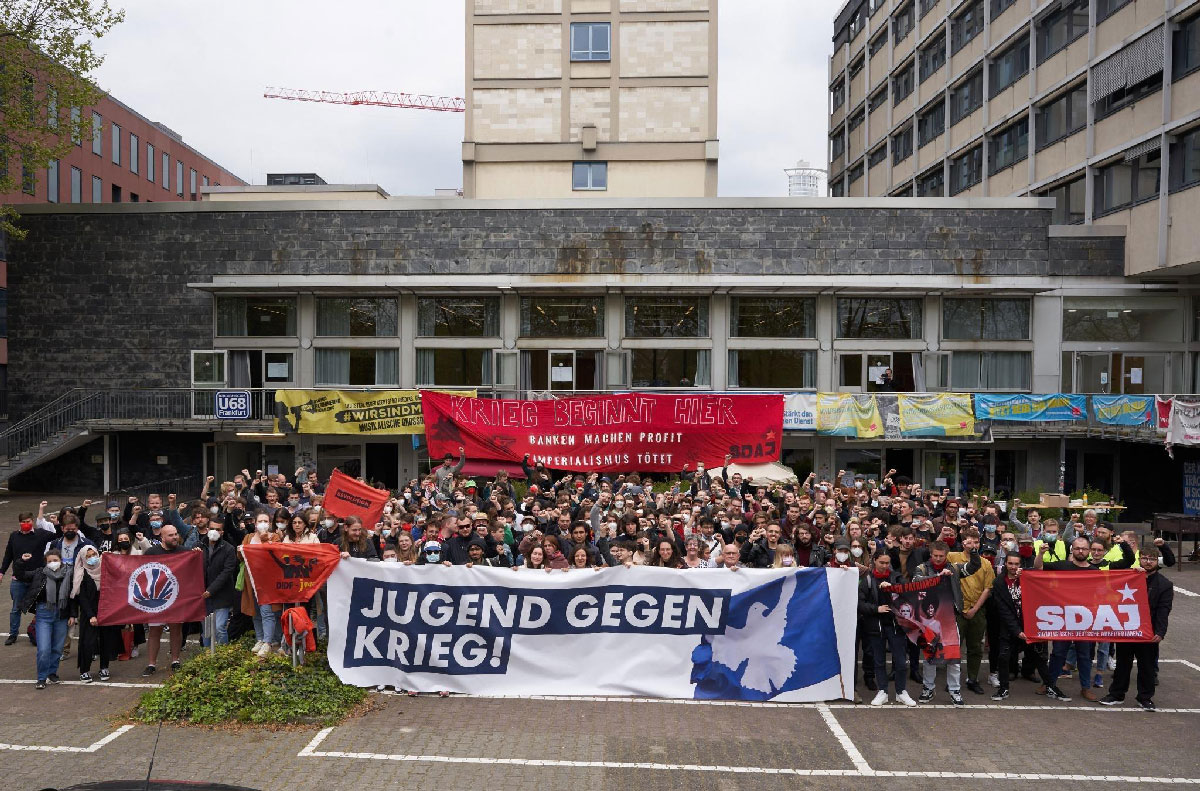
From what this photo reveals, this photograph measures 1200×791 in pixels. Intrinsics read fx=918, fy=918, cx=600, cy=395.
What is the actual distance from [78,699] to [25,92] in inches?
916

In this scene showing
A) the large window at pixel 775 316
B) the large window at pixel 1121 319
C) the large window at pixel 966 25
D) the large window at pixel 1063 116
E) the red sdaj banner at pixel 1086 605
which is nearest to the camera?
the red sdaj banner at pixel 1086 605

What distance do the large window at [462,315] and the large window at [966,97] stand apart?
24.6 m

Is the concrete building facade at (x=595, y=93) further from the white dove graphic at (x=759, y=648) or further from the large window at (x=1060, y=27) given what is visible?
the white dove graphic at (x=759, y=648)

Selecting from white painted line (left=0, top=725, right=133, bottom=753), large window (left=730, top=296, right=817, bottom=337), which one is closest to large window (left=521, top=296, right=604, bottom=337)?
large window (left=730, top=296, right=817, bottom=337)

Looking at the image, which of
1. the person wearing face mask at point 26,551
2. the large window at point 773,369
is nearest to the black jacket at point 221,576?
the person wearing face mask at point 26,551

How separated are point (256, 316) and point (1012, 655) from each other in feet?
79.5

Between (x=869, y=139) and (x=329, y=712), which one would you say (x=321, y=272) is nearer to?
(x=329, y=712)

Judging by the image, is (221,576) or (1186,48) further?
(1186,48)

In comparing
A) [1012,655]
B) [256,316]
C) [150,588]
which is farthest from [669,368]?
[150,588]

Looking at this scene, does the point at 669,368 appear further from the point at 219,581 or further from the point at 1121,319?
the point at 219,581

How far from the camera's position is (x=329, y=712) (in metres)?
9.37

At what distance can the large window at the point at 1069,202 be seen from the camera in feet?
103

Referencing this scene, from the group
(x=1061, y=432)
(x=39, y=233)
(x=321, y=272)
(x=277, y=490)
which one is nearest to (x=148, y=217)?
(x=39, y=233)

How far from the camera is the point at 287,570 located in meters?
10.3
